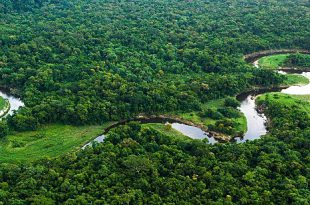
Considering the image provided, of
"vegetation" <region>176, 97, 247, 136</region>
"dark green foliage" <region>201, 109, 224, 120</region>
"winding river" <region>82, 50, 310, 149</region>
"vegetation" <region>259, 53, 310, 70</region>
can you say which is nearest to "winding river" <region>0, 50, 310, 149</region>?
"winding river" <region>82, 50, 310, 149</region>

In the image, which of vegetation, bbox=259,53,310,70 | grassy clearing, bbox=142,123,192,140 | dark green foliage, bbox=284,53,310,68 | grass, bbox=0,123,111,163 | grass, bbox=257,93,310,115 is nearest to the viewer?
grass, bbox=0,123,111,163

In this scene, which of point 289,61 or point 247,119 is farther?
point 289,61

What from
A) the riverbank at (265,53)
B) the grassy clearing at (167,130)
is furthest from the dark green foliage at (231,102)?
the riverbank at (265,53)

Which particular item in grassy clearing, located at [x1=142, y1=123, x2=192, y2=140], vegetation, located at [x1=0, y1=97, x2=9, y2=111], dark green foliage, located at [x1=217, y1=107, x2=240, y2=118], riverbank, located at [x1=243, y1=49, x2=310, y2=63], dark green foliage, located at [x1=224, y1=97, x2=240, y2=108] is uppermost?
riverbank, located at [x1=243, y1=49, x2=310, y2=63]

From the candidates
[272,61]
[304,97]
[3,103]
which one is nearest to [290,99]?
[304,97]

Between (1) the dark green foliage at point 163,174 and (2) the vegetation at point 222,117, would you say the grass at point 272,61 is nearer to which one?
(2) the vegetation at point 222,117

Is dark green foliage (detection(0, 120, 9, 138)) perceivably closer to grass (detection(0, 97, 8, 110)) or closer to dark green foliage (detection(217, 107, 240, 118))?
grass (detection(0, 97, 8, 110))

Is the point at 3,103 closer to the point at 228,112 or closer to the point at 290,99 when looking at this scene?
the point at 228,112
